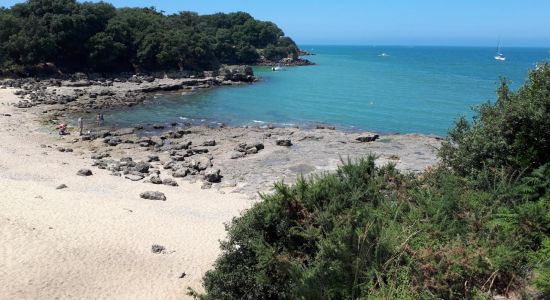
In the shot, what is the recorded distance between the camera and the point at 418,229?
9.35 meters

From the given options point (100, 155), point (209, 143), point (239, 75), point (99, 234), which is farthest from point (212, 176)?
point (239, 75)

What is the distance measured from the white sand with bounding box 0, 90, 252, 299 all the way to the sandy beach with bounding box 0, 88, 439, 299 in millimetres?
36

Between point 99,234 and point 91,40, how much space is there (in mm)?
63303

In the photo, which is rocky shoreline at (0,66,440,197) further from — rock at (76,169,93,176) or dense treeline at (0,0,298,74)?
dense treeline at (0,0,298,74)

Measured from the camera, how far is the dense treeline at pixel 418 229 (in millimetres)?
8172

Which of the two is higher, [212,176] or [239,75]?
[239,75]

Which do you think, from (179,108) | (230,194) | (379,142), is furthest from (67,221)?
(179,108)

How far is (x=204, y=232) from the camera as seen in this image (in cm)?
1870

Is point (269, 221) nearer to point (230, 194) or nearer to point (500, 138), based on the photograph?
point (500, 138)

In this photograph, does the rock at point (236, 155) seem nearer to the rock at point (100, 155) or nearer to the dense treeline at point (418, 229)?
the rock at point (100, 155)

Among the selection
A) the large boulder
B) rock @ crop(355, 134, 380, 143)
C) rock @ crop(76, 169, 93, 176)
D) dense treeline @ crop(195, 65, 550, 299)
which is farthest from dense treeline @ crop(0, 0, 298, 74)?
dense treeline @ crop(195, 65, 550, 299)

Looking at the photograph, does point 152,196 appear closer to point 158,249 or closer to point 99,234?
point 99,234

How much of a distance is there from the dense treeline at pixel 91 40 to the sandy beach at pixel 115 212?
35962 mm

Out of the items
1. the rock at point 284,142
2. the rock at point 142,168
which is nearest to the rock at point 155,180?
the rock at point 142,168
